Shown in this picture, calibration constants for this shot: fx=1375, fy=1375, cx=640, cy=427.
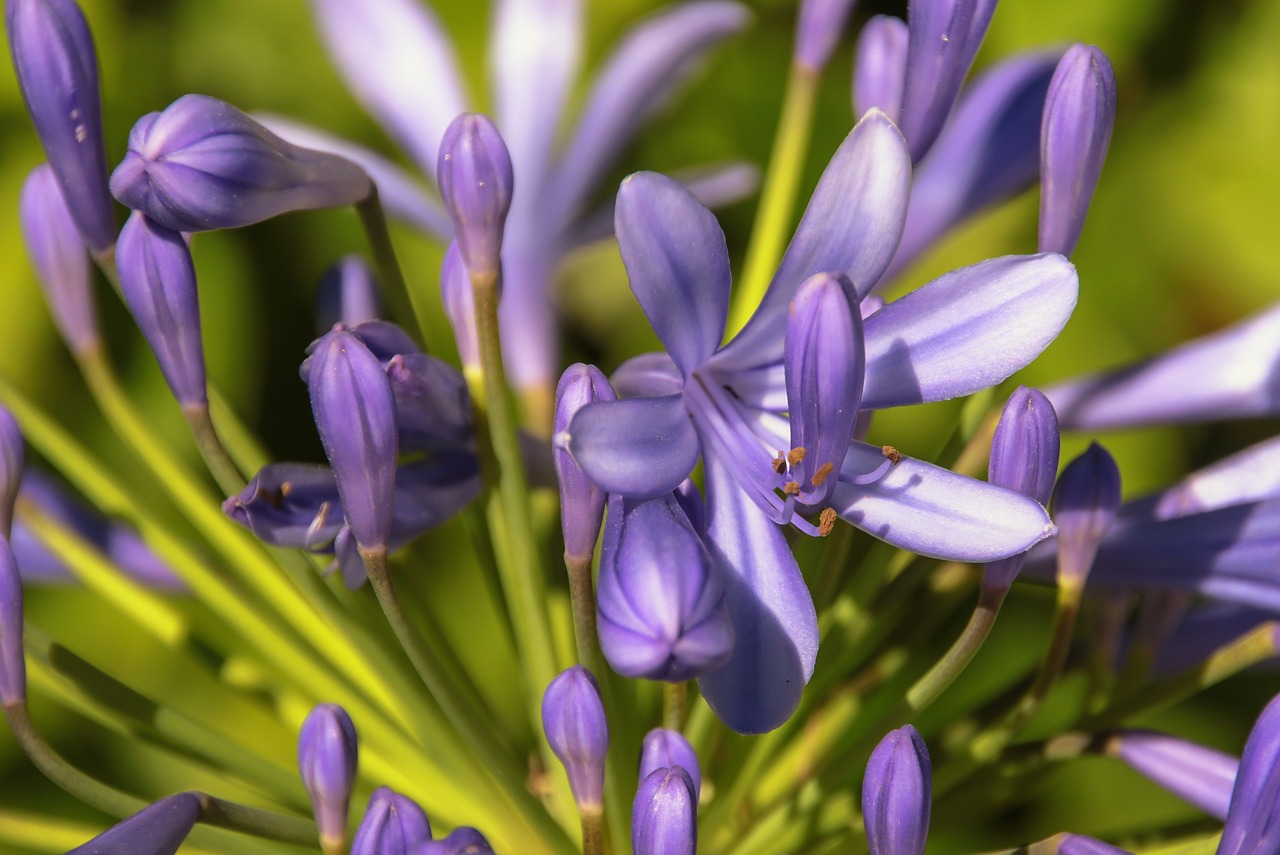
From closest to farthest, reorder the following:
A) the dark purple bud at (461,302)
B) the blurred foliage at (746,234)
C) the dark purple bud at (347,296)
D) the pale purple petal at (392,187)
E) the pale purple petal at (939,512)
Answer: the pale purple petal at (939,512) < the dark purple bud at (461,302) < the dark purple bud at (347,296) < the pale purple petal at (392,187) < the blurred foliage at (746,234)

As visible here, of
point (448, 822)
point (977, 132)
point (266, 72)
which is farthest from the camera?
point (266, 72)

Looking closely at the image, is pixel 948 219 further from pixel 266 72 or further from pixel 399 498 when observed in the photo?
pixel 266 72

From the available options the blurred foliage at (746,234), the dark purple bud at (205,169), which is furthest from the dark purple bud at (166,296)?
the blurred foliage at (746,234)

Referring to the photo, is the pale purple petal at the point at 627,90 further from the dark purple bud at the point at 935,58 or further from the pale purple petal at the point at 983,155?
the dark purple bud at the point at 935,58

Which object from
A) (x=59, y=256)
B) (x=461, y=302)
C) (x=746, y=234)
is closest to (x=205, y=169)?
(x=461, y=302)

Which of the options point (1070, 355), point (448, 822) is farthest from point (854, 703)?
→ point (1070, 355)

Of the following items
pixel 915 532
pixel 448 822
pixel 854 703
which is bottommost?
pixel 448 822
